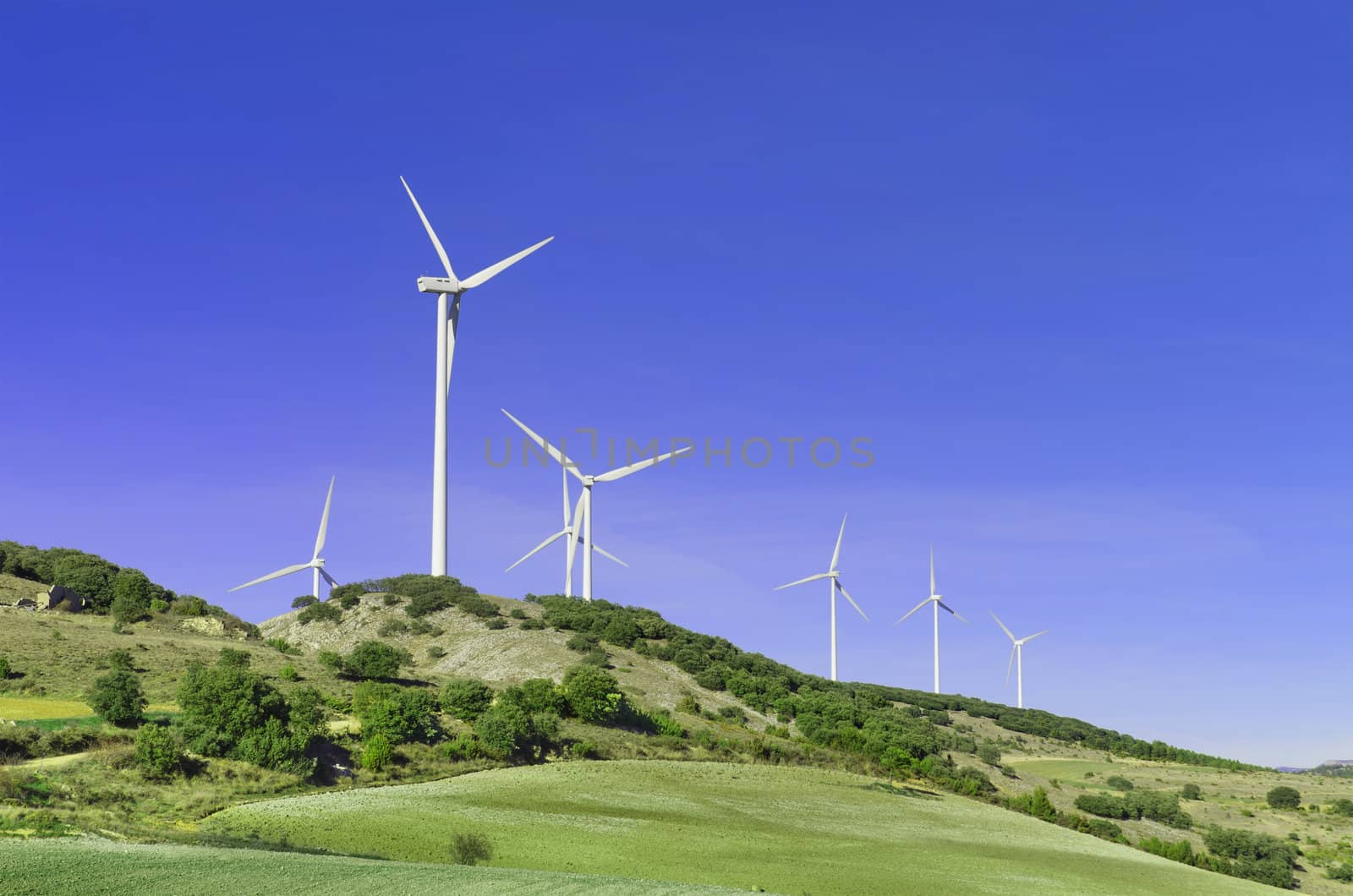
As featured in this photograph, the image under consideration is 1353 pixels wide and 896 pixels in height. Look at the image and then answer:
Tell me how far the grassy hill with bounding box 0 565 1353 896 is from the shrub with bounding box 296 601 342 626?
0.72 m

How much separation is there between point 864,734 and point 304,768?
46.8 meters

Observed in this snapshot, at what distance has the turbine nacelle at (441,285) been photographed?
111000mm

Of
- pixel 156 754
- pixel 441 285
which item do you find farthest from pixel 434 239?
pixel 156 754

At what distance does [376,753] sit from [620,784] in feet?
39.4

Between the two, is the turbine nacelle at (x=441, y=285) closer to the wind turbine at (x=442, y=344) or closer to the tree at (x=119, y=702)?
the wind turbine at (x=442, y=344)

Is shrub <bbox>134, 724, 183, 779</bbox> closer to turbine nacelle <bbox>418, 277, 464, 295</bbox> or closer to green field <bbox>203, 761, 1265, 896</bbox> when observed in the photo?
green field <bbox>203, 761, 1265, 896</bbox>

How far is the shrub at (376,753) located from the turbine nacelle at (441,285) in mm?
60512

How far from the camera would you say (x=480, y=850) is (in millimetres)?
40969

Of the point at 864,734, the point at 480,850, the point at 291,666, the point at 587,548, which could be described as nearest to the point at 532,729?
the point at 291,666

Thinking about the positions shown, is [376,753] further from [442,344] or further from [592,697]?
[442,344]

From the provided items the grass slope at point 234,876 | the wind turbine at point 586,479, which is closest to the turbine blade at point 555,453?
the wind turbine at point 586,479

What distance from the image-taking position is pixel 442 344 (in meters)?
109

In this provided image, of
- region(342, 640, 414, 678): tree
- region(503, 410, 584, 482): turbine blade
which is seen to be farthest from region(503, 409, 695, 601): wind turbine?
region(342, 640, 414, 678): tree

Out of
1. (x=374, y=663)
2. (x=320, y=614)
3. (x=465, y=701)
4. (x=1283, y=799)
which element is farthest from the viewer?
(x=320, y=614)
